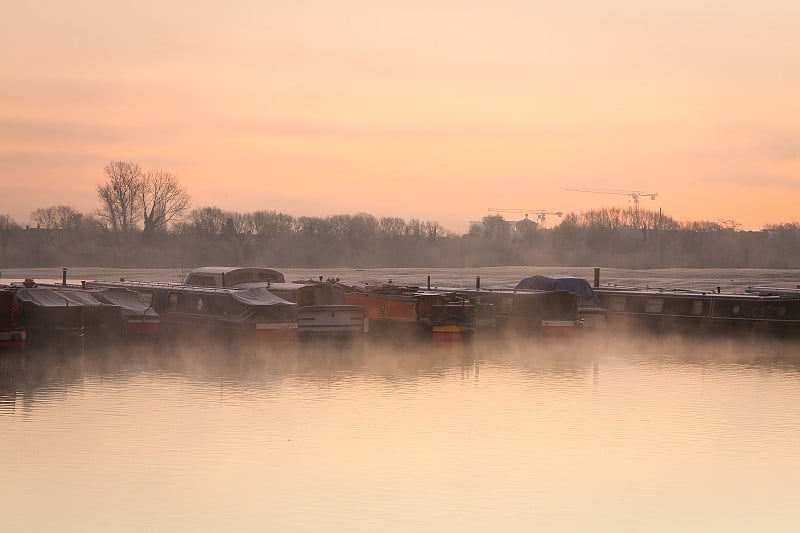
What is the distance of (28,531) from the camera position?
50.4ft

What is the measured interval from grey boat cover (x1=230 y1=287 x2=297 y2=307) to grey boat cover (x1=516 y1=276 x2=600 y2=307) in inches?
517

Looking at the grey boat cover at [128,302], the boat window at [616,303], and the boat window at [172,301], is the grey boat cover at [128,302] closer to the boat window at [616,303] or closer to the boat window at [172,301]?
the boat window at [172,301]

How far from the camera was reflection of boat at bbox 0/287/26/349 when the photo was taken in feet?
124

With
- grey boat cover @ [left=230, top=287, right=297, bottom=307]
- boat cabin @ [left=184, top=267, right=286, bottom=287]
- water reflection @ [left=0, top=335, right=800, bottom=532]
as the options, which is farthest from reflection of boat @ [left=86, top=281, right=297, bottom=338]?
water reflection @ [left=0, top=335, right=800, bottom=532]

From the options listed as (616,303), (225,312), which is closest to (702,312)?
(616,303)

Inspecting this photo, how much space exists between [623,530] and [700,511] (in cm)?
182

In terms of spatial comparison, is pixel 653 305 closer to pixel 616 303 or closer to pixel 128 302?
pixel 616 303

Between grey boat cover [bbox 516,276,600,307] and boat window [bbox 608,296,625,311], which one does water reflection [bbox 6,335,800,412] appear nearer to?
grey boat cover [bbox 516,276,600,307]

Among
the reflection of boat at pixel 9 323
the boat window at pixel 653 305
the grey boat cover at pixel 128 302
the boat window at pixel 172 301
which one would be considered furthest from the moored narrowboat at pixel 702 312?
the reflection of boat at pixel 9 323

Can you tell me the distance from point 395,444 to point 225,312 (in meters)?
23.3

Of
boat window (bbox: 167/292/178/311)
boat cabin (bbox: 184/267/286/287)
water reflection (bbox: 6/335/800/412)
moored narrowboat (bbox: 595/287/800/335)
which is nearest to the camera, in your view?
water reflection (bbox: 6/335/800/412)

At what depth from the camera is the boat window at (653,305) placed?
53.0 metres

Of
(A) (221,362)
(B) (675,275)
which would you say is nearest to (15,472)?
(A) (221,362)

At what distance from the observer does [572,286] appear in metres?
50.9
